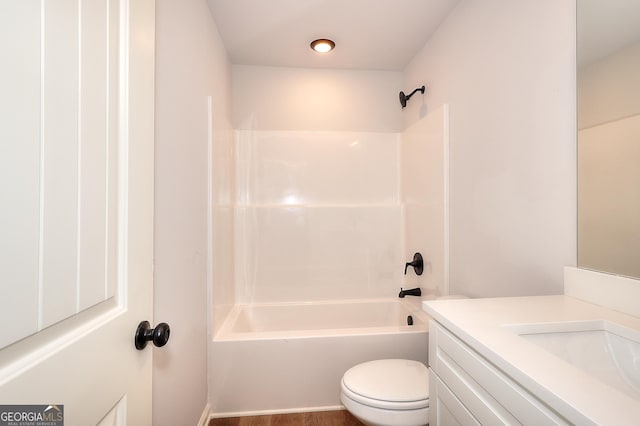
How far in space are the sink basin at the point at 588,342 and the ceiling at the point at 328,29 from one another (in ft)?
6.00

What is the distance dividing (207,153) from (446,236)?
5.21ft

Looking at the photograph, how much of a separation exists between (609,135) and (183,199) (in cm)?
164

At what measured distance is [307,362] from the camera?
1860 mm

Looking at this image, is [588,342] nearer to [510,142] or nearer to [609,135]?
[609,135]

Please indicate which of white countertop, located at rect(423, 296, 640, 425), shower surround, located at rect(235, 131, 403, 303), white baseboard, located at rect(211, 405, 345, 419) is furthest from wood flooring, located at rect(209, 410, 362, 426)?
white countertop, located at rect(423, 296, 640, 425)

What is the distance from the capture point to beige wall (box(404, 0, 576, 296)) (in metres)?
1.11

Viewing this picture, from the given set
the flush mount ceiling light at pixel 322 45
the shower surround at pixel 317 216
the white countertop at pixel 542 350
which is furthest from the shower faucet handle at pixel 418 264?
the flush mount ceiling light at pixel 322 45

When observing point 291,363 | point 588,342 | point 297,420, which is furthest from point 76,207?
point 297,420

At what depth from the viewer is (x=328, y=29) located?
2.03 m

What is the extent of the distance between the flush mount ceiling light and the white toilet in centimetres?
216

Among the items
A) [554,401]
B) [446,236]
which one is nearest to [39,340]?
[554,401]

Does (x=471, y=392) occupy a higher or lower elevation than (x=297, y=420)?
higher

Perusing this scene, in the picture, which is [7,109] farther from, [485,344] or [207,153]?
[207,153]

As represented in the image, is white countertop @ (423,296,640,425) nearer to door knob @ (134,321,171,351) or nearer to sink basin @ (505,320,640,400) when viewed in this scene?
sink basin @ (505,320,640,400)
